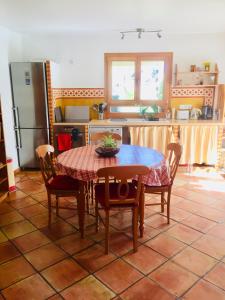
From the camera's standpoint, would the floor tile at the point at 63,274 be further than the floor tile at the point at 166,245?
No

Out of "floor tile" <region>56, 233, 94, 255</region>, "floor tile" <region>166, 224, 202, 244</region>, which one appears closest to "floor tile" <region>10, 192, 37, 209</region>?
"floor tile" <region>56, 233, 94, 255</region>

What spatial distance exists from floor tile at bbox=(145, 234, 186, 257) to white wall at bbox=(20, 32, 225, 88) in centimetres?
319

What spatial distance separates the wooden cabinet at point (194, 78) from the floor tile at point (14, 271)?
3.78 m

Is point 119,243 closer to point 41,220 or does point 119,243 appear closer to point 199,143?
point 41,220

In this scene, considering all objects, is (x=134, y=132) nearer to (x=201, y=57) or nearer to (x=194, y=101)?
(x=194, y=101)

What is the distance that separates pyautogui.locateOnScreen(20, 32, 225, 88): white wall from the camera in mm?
4484

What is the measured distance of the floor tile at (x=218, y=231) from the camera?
2531 mm

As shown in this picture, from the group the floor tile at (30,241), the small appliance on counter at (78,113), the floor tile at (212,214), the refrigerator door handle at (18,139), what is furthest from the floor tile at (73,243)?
the small appliance on counter at (78,113)

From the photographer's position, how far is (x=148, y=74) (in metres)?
4.71

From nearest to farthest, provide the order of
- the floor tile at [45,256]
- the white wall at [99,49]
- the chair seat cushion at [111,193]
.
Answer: the floor tile at [45,256]
the chair seat cushion at [111,193]
the white wall at [99,49]

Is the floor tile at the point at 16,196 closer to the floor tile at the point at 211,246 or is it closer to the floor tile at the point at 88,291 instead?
the floor tile at the point at 88,291

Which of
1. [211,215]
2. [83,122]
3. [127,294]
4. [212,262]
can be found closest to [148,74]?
[83,122]

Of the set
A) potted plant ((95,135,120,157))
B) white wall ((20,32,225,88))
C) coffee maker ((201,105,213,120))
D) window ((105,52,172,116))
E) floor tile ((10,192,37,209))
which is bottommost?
floor tile ((10,192,37,209))

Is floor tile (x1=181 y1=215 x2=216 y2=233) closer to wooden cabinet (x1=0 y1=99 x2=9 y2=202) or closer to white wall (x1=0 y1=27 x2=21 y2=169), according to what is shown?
wooden cabinet (x1=0 y1=99 x2=9 y2=202)
